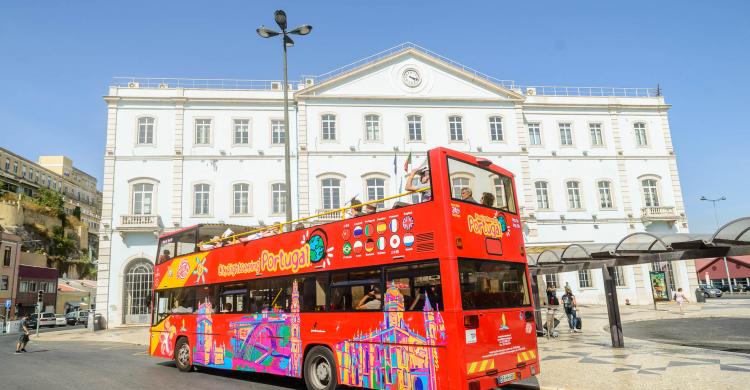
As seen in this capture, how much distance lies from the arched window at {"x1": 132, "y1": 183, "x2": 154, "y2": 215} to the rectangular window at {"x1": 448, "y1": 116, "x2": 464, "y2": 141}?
63.5 ft

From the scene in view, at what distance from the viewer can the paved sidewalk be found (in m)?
9.07

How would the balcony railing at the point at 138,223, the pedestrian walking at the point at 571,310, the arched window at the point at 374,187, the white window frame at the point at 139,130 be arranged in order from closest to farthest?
the pedestrian walking at the point at 571,310
the balcony railing at the point at 138,223
the white window frame at the point at 139,130
the arched window at the point at 374,187

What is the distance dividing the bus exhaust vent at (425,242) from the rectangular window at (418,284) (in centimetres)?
23

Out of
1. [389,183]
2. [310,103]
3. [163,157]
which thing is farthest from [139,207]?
[389,183]

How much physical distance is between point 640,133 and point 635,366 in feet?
93.5

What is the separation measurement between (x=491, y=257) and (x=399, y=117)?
24.0 metres

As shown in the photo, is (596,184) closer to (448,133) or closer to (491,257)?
(448,133)

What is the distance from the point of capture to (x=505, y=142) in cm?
3234

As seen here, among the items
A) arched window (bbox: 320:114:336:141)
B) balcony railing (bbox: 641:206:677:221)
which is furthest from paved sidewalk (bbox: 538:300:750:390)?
balcony railing (bbox: 641:206:677:221)

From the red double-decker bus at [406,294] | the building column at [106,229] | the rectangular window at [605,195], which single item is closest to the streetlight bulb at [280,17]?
the red double-decker bus at [406,294]

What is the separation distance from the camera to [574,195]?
33.1m

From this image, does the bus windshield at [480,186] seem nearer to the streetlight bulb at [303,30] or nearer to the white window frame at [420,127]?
the streetlight bulb at [303,30]

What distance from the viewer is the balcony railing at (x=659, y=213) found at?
32.3 meters

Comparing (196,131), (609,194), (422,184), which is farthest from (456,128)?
(422,184)
